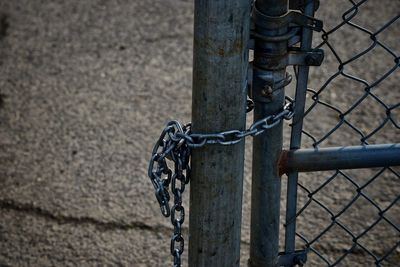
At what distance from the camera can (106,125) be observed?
3.61 metres

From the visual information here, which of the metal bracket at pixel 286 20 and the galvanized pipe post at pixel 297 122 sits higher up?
the metal bracket at pixel 286 20

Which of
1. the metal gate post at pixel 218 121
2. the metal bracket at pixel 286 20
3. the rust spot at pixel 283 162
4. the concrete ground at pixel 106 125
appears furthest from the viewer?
the concrete ground at pixel 106 125

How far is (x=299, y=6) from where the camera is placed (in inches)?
65.0

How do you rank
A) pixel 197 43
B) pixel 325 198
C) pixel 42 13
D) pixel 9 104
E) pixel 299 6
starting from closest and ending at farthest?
pixel 197 43 → pixel 299 6 → pixel 325 198 → pixel 9 104 → pixel 42 13

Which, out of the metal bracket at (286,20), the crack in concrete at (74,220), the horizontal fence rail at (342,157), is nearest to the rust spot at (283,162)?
the horizontal fence rail at (342,157)

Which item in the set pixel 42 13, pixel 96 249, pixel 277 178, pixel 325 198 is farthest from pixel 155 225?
→ pixel 42 13

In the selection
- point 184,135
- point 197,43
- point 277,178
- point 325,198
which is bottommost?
point 325,198

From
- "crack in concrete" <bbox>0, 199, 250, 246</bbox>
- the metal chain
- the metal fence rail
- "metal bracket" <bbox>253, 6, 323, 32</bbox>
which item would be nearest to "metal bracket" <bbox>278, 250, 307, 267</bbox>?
the metal fence rail

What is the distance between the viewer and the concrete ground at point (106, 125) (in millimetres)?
2875

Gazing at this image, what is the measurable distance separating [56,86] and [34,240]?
1300 mm

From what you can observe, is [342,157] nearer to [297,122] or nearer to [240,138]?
[297,122]

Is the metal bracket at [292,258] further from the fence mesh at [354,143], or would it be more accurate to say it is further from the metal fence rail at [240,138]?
the fence mesh at [354,143]

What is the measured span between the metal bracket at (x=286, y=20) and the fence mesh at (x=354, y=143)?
34 cm

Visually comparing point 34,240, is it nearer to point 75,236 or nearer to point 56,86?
point 75,236
